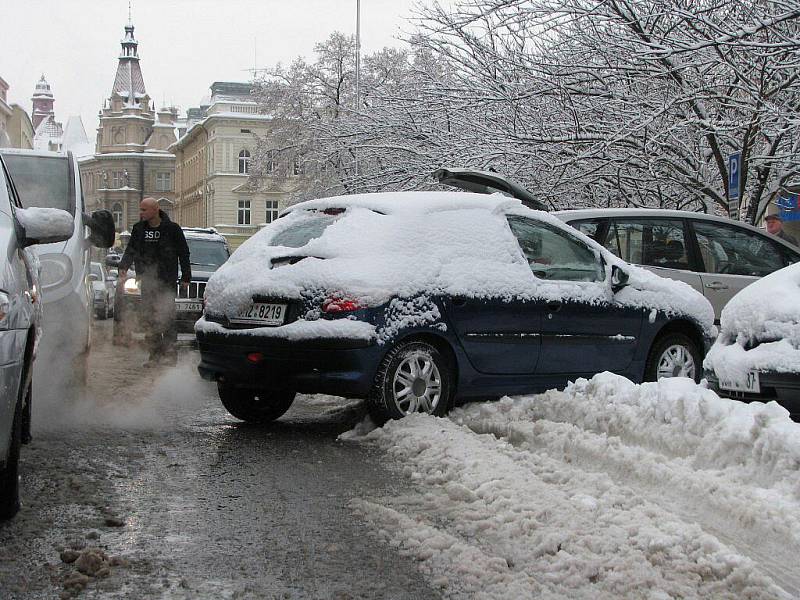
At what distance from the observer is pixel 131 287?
13.0 meters

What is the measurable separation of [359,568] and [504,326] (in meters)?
3.74

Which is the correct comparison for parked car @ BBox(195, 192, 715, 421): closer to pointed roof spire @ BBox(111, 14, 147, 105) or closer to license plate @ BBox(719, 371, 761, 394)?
license plate @ BBox(719, 371, 761, 394)

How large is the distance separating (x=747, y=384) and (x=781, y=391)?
0.23 metres

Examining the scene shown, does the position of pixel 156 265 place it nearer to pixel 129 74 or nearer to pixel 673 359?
pixel 673 359

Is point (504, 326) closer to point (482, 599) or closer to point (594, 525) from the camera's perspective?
point (594, 525)

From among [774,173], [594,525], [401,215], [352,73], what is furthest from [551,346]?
[352,73]

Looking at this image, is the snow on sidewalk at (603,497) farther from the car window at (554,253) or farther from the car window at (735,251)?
the car window at (735,251)

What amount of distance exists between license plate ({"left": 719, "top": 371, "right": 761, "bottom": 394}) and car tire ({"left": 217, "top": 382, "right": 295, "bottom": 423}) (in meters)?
3.14

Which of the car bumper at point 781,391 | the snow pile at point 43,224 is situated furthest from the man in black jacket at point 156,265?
the car bumper at point 781,391

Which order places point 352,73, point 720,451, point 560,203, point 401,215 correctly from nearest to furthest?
point 720,451
point 401,215
point 560,203
point 352,73

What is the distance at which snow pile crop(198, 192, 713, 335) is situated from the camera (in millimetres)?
7312

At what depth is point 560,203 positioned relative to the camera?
21.2 meters

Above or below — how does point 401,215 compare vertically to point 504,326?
above

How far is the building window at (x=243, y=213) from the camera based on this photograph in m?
98.4
